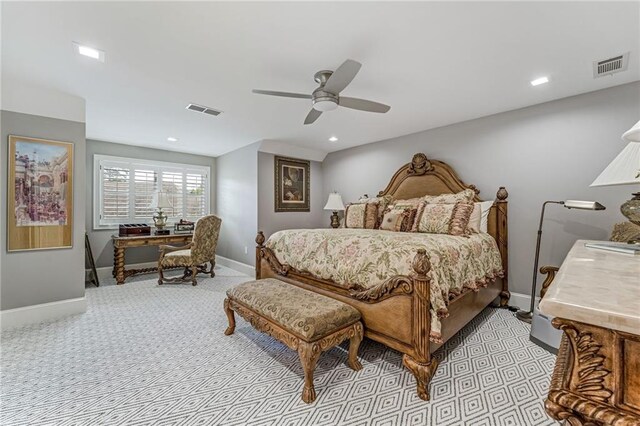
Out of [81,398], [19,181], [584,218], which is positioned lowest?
[81,398]

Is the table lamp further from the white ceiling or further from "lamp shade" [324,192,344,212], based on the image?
"lamp shade" [324,192,344,212]

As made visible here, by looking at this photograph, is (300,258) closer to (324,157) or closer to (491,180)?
(491,180)

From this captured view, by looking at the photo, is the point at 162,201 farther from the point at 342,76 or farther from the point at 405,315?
the point at 405,315

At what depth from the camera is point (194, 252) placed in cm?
458

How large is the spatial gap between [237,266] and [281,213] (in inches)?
56.0

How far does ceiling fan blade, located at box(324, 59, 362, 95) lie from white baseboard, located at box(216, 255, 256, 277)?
3771 mm

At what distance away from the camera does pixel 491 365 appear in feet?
7.27

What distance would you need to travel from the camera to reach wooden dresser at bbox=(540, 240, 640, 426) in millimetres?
579

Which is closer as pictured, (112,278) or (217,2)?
(217,2)

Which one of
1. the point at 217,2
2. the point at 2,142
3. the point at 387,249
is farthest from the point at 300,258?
the point at 2,142

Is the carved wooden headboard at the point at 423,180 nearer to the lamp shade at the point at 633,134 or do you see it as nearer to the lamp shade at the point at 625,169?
the lamp shade at the point at 625,169

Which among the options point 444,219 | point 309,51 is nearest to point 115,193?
point 309,51

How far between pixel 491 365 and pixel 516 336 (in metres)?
0.75

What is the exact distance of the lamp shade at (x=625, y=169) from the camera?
4.97 ft
